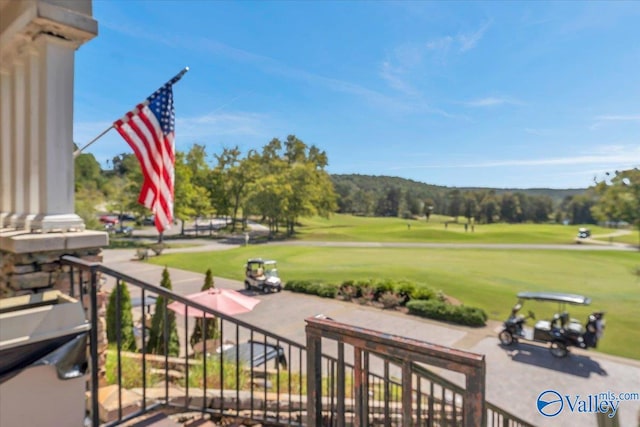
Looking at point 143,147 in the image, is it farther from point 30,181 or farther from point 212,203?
point 212,203

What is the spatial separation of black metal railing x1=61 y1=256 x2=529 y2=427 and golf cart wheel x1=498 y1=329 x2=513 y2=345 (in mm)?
3171

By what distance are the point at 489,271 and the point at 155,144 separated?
15173 mm

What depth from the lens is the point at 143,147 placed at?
4.07 meters

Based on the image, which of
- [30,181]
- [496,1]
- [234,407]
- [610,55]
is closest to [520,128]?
[610,55]

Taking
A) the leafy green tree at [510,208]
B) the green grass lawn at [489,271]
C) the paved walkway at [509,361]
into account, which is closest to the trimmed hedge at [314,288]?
the paved walkway at [509,361]

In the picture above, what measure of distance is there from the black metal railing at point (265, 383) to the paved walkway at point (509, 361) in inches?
45.6

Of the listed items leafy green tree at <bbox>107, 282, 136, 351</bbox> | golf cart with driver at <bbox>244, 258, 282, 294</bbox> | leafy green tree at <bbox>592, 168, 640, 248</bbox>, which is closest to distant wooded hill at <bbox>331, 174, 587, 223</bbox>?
golf cart with driver at <bbox>244, 258, 282, 294</bbox>

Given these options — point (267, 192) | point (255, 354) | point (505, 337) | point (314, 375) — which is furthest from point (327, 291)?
point (267, 192)

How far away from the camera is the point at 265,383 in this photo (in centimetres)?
271

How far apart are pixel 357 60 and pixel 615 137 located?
7.13 meters

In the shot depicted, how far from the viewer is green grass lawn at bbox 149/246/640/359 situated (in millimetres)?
9438

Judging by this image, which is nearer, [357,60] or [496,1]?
[496,1]

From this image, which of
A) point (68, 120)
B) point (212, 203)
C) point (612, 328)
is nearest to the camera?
point (68, 120)

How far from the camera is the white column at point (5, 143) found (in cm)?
390
